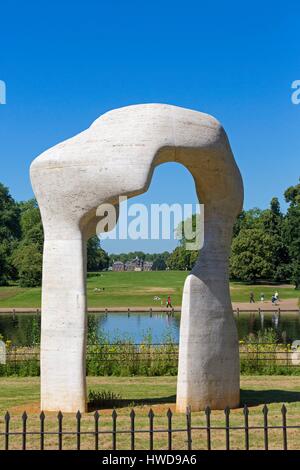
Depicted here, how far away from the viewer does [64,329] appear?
1117cm

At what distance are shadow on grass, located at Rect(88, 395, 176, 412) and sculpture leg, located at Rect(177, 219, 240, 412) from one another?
0.97m

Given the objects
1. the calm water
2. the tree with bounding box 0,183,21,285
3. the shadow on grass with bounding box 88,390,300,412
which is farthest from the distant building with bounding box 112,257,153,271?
the shadow on grass with bounding box 88,390,300,412

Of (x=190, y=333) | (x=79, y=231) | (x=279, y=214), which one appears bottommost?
(x=190, y=333)

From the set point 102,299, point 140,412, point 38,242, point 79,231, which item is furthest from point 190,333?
point 38,242

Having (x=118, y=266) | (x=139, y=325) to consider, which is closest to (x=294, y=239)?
(x=139, y=325)

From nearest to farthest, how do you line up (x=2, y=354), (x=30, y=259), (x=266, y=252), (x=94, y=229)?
(x=94, y=229) → (x=2, y=354) → (x=30, y=259) → (x=266, y=252)

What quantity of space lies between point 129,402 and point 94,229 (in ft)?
11.3

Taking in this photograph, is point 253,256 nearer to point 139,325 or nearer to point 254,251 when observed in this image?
point 254,251

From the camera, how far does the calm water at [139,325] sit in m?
28.3

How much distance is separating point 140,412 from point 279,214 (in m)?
67.0

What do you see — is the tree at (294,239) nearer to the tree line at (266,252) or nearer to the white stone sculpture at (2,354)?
the tree line at (266,252)

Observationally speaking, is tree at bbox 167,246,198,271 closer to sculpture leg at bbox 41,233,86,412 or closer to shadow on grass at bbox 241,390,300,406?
shadow on grass at bbox 241,390,300,406

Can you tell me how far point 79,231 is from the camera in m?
11.4
